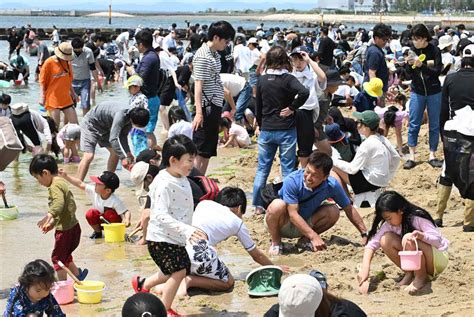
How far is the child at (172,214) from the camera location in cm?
575

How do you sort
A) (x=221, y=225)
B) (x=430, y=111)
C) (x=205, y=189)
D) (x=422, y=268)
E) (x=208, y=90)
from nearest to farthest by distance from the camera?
(x=422, y=268), (x=221, y=225), (x=205, y=189), (x=208, y=90), (x=430, y=111)

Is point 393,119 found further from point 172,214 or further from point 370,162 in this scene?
point 172,214

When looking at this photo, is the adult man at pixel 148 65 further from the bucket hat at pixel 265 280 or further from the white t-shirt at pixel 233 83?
the bucket hat at pixel 265 280

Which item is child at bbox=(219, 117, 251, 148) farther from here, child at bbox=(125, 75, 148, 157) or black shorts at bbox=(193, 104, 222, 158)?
black shorts at bbox=(193, 104, 222, 158)

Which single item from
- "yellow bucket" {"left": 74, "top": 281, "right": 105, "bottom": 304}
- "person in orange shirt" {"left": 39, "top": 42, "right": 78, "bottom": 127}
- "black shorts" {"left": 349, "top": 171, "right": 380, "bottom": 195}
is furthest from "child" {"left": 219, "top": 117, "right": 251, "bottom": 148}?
"yellow bucket" {"left": 74, "top": 281, "right": 105, "bottom": 304}

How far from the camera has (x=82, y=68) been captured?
13.9m

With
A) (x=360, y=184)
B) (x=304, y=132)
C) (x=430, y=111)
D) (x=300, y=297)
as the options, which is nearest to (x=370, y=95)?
(x=430, y=111)

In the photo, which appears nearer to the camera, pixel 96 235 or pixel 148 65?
pixel 96 235

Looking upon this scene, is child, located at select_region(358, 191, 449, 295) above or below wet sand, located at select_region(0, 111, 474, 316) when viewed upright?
above

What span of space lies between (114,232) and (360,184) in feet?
7.98

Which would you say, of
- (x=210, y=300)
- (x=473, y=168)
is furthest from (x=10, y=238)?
(x=473, y=168)

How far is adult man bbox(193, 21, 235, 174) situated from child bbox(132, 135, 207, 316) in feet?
10.4

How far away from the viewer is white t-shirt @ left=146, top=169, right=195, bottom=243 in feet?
18.8

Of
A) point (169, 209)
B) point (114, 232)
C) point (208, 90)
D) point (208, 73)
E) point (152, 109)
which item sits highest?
point (208, 73)
